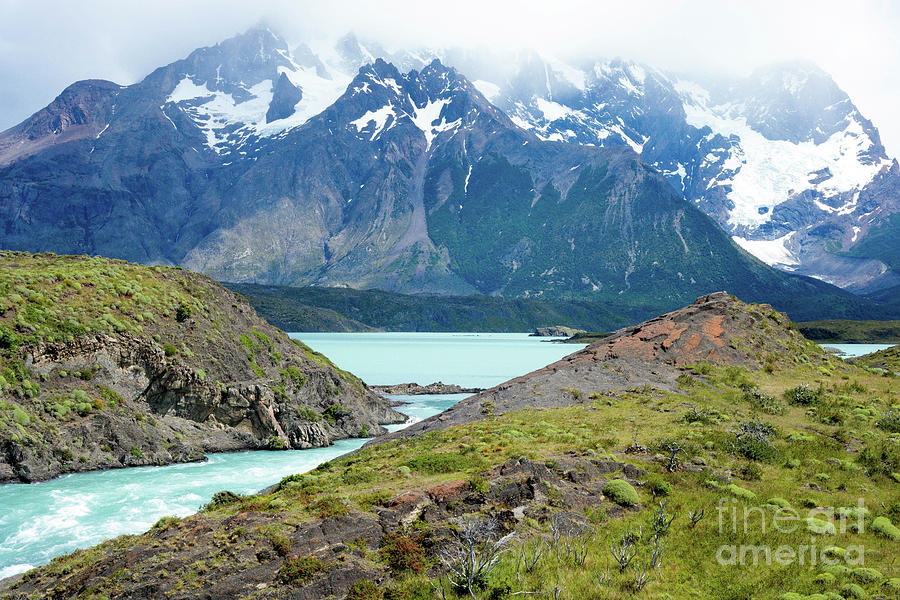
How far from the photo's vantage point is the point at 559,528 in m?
18.8

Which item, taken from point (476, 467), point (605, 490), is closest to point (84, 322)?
point (476, 467)

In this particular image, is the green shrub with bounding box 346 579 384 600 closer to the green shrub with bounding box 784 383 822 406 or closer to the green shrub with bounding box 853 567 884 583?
the green shrub with bounding box 853 567 884 583

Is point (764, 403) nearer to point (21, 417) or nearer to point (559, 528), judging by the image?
point (559, 528)

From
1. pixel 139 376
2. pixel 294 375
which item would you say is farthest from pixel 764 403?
pixel 139 376

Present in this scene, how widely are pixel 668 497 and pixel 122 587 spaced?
1788cm

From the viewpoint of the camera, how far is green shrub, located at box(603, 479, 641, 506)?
67.4 ft

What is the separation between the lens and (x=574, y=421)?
111 ft

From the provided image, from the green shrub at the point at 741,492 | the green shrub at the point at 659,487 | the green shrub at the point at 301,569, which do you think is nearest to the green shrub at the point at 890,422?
the green shrub at the point at 741,492

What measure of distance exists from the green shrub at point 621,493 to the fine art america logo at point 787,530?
2.79 metres

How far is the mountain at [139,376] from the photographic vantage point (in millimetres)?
40438

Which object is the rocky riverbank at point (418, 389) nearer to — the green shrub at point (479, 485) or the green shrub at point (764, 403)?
the green shrub at point (764, 403)

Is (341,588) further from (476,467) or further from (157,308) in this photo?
(157,308)

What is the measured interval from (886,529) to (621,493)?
7.99 m

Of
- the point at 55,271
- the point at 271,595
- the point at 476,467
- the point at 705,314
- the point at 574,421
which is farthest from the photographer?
the point at 705,314
